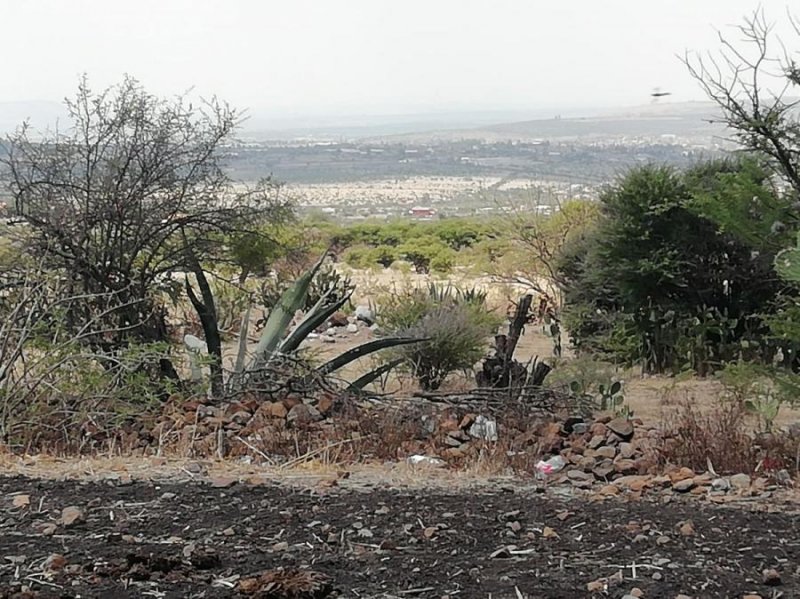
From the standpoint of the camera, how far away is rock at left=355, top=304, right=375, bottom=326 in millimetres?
17625

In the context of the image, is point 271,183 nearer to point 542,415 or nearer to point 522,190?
point 542,415

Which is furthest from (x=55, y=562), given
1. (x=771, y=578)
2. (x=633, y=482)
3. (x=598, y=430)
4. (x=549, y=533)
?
(x=598, y=430)

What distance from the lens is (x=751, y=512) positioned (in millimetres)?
4328

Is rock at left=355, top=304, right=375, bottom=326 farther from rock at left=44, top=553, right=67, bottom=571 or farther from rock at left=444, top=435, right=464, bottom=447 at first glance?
rock at left=44, top=553, right=67, bottom=571

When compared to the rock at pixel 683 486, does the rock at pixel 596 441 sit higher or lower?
lower

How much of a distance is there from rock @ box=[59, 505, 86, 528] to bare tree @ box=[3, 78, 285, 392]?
4.02 metres

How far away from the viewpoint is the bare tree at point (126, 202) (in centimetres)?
872

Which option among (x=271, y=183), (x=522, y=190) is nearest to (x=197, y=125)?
(x=271, y=183)

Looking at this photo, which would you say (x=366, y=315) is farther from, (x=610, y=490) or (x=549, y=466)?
(x=610, y=490)

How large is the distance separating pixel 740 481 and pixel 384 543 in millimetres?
2263

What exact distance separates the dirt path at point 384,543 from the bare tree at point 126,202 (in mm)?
3902

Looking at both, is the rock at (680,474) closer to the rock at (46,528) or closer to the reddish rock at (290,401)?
the reddish rock at (290,401)

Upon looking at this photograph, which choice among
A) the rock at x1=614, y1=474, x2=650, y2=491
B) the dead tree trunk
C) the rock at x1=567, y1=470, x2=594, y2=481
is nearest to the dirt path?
the rock at x1=614, y1=474, x2=650, y2=491

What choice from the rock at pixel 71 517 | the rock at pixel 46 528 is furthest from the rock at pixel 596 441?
the rock at pixel 46 528
